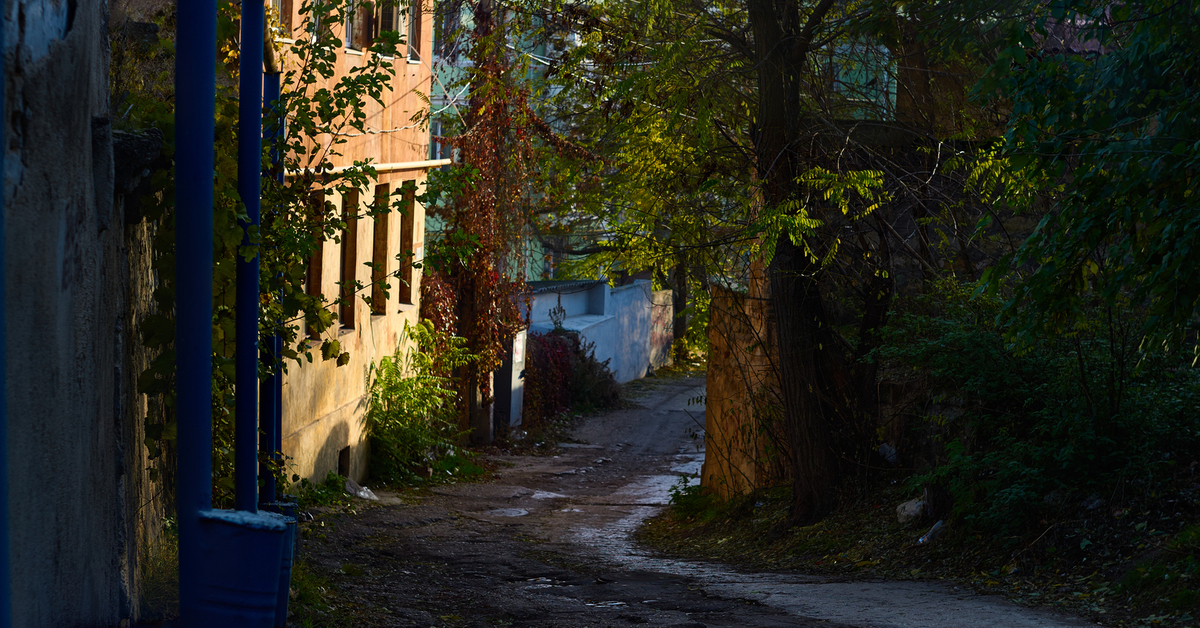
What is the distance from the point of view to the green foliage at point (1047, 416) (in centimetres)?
587

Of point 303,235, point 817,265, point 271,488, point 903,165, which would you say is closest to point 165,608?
point 271,488

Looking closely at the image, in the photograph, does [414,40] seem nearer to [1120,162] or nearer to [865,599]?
[865,599]

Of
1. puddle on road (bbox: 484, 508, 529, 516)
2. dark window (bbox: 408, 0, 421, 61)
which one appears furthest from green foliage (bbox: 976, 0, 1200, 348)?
dark window (bbox: 408, 0, 421, 61)

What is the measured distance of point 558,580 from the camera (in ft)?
21.5

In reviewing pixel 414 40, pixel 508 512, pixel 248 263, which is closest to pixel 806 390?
pixel 508 512

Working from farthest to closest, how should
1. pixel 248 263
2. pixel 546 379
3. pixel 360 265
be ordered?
pixel 546 379 → pixel 360 265 → pixel 248 263

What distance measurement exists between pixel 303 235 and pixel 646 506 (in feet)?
24.9

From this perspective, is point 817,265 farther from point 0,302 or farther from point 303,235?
point 0,302

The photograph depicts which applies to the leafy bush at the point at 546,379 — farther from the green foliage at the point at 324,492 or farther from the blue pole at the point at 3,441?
the blue pole at the point at 3,441

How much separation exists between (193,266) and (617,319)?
22496 mm

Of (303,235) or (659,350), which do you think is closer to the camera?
(303,235)

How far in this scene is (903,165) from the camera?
29.3 feet

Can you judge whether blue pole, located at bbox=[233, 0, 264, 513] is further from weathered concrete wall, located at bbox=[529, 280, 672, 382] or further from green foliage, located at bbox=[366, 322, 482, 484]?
weathered concrete wall, located at bbox=[529, 280, 672, 382]

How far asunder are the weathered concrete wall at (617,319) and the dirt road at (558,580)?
32.6ft
